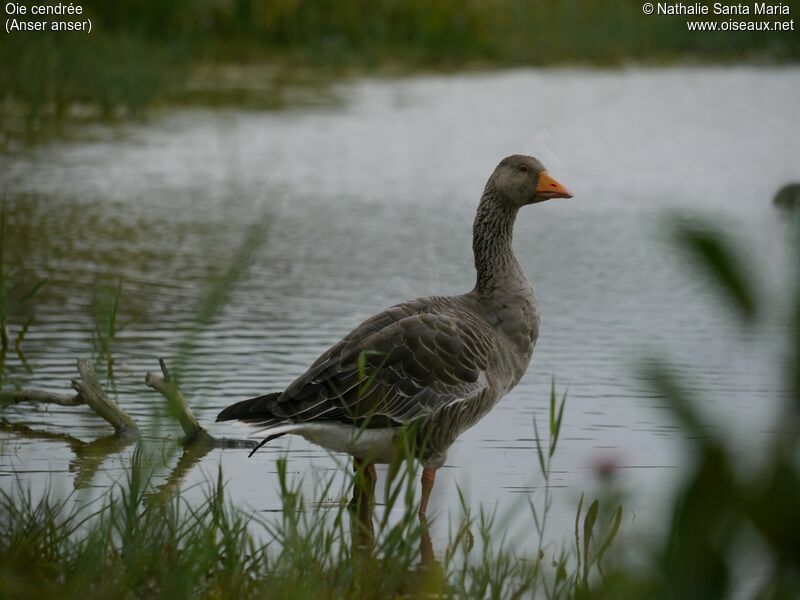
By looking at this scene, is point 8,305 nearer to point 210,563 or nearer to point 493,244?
point 493,244

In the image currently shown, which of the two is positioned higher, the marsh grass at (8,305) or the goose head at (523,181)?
the goose head at (523,181)

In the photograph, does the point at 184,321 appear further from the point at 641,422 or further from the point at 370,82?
the point at 370,82

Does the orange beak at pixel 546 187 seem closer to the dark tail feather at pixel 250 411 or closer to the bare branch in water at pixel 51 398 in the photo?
the dark tail feather at pixel 250 411

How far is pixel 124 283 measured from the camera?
30.9 feet

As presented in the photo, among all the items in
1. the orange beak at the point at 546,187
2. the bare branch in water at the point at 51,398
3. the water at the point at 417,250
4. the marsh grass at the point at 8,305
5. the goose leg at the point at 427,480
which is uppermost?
the orange beak at the point at 546,187

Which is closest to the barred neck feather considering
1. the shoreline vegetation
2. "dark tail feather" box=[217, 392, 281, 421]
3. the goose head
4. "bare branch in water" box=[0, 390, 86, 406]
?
the goose head

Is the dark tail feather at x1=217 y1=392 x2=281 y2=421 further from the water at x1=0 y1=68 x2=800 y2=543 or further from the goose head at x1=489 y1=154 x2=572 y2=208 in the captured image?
the goose head at x1=489 y1=154 x2=572 y2=208

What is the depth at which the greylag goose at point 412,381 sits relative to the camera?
194 inches

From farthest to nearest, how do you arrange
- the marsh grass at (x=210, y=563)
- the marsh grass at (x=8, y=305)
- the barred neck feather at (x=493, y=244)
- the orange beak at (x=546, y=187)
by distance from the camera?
the orange beak at (x=546, y=187) < the barred neck feather at (x=493, y=244) < the marsh grass at (x=8, y=305) < the marsh grass at (x=210, y=563)

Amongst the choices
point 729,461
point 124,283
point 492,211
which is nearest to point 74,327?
point 124,283

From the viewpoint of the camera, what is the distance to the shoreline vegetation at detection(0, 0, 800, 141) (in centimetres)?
2022

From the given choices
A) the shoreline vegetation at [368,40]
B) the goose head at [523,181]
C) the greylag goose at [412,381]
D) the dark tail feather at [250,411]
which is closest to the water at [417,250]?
the goose head at [523,181]

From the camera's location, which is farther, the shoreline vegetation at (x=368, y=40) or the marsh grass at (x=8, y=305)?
the shoreline vegetation at (x=368, y=40)

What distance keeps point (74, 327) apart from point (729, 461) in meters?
7.27
